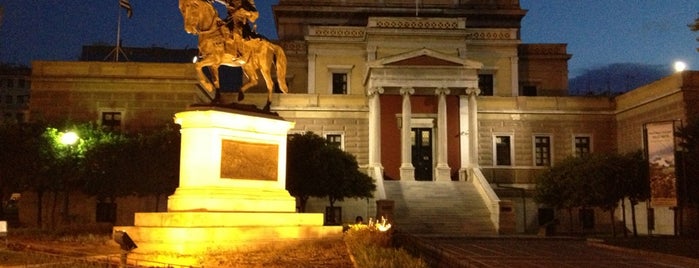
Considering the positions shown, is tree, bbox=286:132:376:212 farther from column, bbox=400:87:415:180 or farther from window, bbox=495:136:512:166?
window, bbox=495:136:512:166

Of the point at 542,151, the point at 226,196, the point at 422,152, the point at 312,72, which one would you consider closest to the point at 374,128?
the point at 422,152

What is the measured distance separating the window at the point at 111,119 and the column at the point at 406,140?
14655 millimetres

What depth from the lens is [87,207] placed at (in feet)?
105

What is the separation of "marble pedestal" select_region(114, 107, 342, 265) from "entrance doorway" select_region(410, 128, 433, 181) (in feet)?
81.4

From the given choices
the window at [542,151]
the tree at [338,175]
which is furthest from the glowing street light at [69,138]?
the window at [542,151]

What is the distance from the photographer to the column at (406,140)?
35.5 m

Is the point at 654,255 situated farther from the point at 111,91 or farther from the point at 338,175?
the point at 111,91

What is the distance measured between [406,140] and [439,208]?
5.74 meters

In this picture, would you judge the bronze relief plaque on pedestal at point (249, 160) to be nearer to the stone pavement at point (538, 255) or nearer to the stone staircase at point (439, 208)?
the stone pavement at point (538, 255)

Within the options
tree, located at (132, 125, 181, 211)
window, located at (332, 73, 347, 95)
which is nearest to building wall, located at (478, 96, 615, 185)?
window, located at (332, 73, 347, 95)

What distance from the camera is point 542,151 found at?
39.8 metres

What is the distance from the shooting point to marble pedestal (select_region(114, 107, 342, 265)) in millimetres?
12648

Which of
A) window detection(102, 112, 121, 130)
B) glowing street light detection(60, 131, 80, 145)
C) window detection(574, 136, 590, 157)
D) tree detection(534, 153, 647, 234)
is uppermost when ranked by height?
window detection(102, 112, 121, 130)

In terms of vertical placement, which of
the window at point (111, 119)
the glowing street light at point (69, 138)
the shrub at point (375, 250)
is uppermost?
A: the window at point (111, 119)
